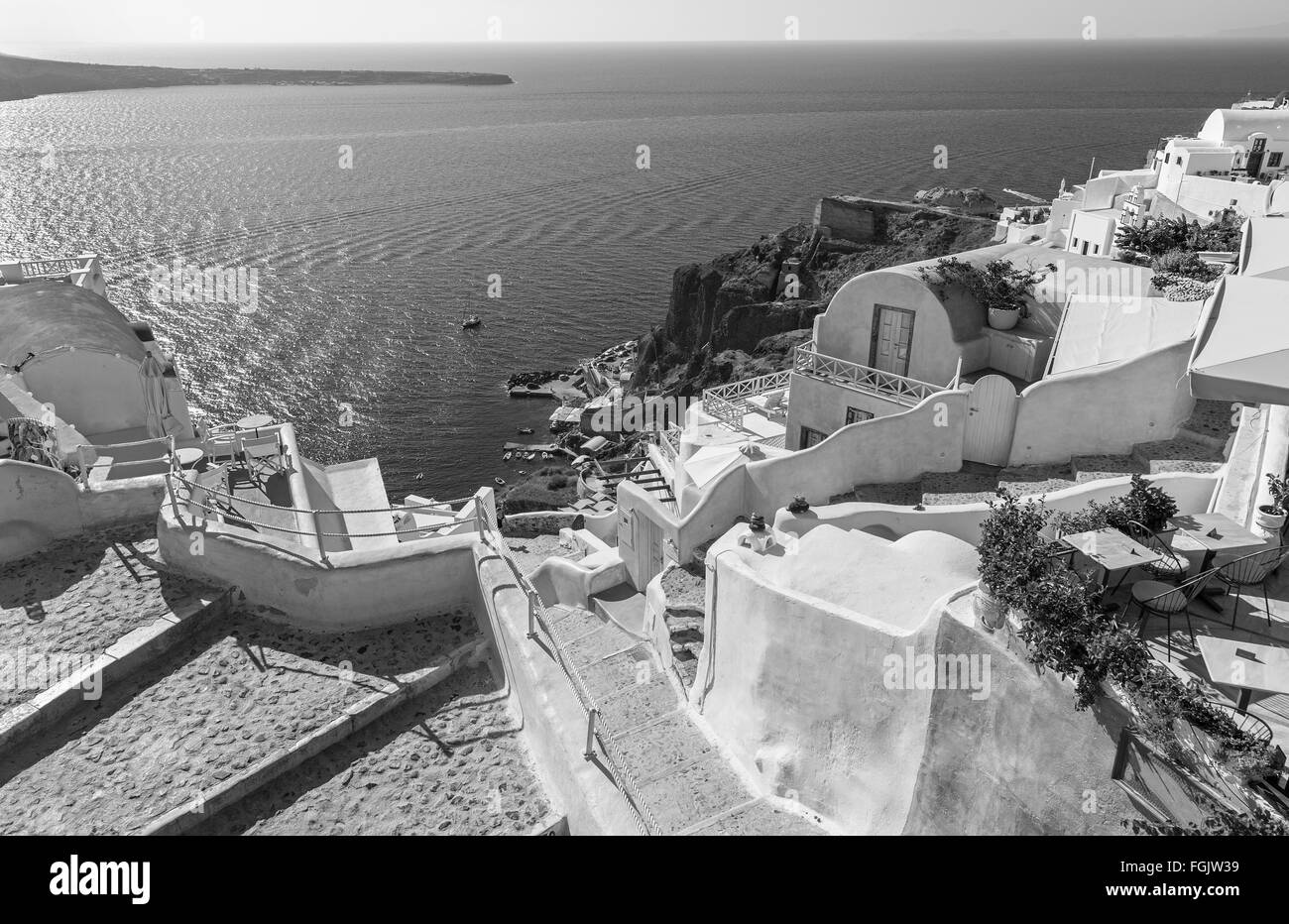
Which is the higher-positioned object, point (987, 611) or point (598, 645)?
point (987, 611)

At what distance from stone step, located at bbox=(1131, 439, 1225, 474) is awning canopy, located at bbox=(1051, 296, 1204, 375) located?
185 cm

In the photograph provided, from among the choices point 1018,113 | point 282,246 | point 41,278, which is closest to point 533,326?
point 282,246

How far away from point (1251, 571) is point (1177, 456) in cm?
585

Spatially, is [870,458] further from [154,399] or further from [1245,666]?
[154,399]

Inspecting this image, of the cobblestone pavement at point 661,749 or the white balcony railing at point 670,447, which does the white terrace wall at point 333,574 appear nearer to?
the cobblestone pavement at point 661,749

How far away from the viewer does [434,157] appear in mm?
134250

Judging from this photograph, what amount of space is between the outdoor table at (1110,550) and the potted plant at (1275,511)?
2.17m

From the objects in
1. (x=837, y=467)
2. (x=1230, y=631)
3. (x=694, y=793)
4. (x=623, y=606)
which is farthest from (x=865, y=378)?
(x=694, y=793)

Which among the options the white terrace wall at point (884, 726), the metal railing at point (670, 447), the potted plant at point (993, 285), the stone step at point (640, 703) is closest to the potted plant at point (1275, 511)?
the white terrace wall at point (884, 726)

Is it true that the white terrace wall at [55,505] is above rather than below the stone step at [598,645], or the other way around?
above

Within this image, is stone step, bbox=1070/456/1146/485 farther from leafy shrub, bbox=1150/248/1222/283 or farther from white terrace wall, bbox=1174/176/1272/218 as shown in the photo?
white terrace wall, bbox=1174/176/1272/218

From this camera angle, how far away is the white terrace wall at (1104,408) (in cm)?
1638

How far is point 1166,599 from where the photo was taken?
10.4m


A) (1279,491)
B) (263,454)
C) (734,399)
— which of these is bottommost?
(734,399)
